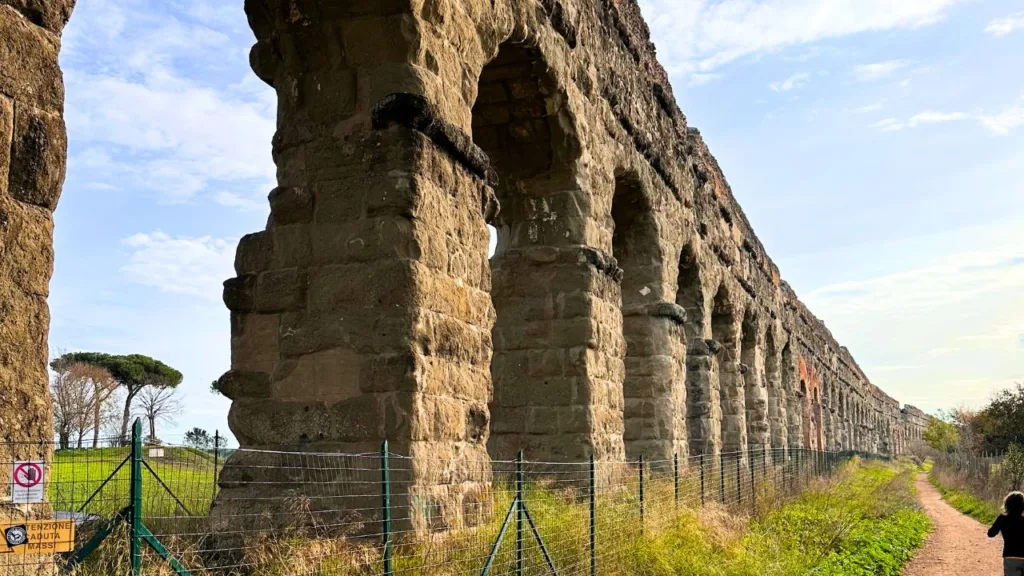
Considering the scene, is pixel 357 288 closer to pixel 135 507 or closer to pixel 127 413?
pixel 135 507

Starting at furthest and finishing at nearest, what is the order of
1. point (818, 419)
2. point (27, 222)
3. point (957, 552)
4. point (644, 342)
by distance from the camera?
point (818, 419) → point (957, 552) → point (644, 342) → point (27, 222)

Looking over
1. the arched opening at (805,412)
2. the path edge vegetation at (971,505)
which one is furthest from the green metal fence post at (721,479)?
the arched opening at (805,412)

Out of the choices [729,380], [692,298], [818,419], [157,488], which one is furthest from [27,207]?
[818,419]

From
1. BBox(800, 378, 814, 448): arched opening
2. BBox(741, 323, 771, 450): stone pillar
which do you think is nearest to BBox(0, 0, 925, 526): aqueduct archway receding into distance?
BBox(741, 323, 771, 450): stone pillar

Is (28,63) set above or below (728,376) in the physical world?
above

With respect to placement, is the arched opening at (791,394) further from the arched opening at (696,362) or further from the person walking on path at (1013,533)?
the person walking on path at (1013,533)

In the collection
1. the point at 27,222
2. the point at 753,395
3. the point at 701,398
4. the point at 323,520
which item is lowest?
the point at 323,520

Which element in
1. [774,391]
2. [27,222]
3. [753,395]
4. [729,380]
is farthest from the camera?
[774,391]

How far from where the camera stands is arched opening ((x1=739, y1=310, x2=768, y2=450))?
20.6 metres

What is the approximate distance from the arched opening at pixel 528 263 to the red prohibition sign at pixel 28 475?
556cm

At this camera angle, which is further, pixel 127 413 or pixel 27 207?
pixel 127 413

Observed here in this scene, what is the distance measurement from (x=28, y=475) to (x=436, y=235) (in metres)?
3.02

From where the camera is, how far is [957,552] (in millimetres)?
13227

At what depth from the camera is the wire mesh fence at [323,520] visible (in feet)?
13.1
